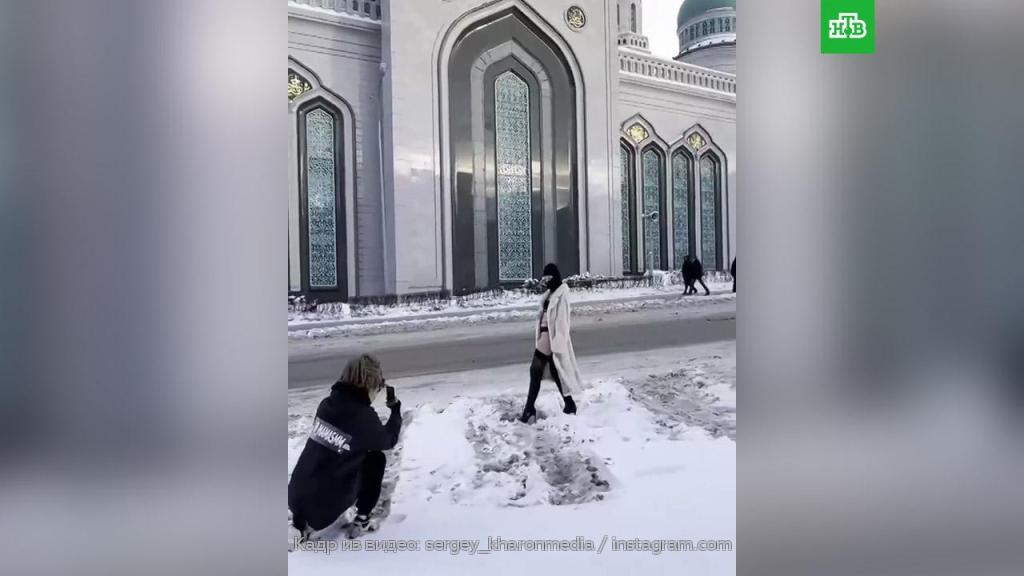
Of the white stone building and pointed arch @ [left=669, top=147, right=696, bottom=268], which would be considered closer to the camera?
the white stone building

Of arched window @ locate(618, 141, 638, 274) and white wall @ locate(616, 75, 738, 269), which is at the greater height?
white wall @ locate(616, 75, 738, 269)

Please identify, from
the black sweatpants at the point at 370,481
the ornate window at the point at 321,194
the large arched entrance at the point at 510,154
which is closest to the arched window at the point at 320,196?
the ornate window at the point at 321,194

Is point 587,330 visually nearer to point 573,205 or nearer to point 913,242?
point 573,205

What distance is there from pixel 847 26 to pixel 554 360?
6.74 ft

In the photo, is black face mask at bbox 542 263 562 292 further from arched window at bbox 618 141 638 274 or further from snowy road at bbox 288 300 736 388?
arched window at bbox 618 141 638 274

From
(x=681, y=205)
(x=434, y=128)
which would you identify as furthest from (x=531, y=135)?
(x=681, y=205)

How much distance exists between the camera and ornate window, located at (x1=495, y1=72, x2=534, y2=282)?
2336mm

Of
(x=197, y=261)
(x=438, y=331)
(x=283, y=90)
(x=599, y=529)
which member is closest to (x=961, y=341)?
(x=599, y=529)

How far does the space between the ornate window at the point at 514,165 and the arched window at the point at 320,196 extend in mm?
731

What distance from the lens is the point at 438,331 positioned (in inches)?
87.1

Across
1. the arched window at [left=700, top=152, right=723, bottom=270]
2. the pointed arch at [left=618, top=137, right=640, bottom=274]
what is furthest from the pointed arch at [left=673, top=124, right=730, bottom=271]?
the pointed arch at [left=618, top=137, right=640, bottom=274]

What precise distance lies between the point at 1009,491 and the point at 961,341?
79cm

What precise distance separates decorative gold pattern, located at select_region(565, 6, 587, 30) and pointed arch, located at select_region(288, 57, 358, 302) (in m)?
1.09

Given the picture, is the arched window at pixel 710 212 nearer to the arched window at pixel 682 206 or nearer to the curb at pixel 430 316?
the arched window at pixel 682 206
